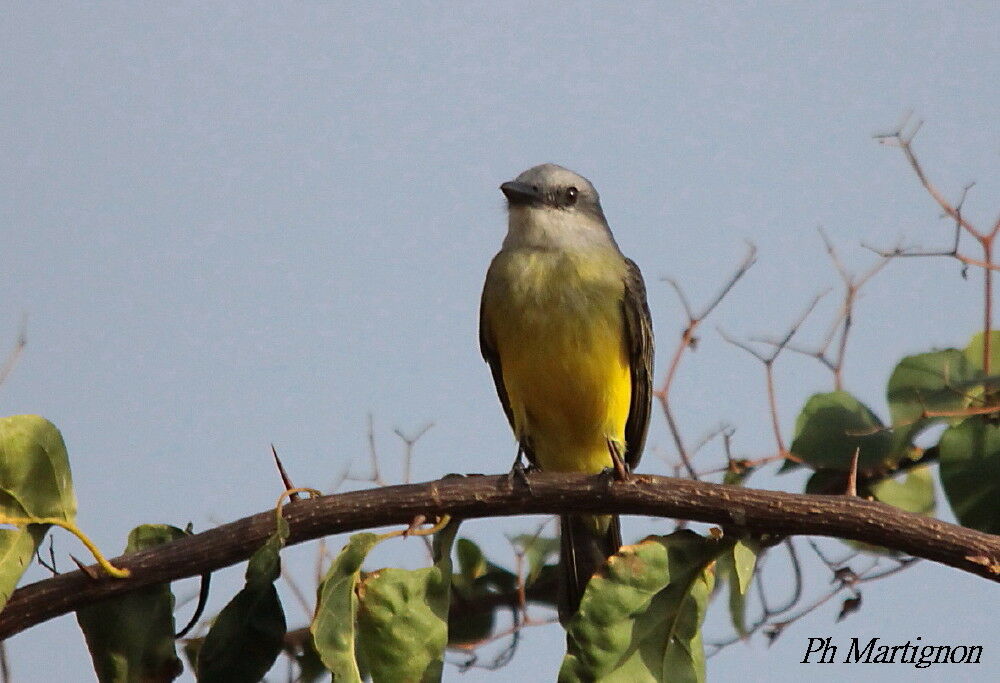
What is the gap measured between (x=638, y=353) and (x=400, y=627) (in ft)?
7.81

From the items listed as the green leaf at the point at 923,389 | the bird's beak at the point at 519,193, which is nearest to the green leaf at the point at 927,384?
the green leaf at the point at 923,389

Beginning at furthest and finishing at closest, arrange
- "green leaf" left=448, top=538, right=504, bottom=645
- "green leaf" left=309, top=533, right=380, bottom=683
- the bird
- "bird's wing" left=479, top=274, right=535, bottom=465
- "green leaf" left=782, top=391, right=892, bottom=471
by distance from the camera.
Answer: "bird's wing" left=479, top=274, right=535, bottom=465
the bird
"green leaf" left=448, top=538, right=504, bottom=645
"green leaf" left=782, top=391, right=892, bottom=471
"green leaf" left=309, top=533, right=380, bottom=683

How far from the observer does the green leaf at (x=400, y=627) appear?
2.85 m

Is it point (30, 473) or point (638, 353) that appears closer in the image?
point (30, 473)

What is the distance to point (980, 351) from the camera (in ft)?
12.1

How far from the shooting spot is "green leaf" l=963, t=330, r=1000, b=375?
142 inches

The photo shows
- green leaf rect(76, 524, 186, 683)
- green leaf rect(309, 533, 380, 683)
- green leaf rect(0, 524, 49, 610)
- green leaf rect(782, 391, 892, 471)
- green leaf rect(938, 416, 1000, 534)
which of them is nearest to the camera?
green leaf rect(309, 533, 380, 683)

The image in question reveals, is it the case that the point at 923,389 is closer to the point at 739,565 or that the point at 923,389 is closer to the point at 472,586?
the point at 739,565

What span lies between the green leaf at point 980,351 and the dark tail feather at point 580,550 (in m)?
1.19

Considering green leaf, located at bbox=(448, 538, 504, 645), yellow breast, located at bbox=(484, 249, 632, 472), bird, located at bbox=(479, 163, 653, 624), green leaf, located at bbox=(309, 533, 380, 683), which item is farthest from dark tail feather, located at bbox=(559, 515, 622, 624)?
green leaf, located at bbox=(309, 533, 380, 683)

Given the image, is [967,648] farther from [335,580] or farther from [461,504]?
[335,580]

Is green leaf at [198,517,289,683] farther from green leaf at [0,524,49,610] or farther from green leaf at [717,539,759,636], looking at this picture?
green leaf at [717,539,759,636]

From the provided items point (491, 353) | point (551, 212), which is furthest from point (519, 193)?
point (491, 353)

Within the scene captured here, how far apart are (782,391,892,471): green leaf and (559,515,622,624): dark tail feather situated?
2.18 ft
